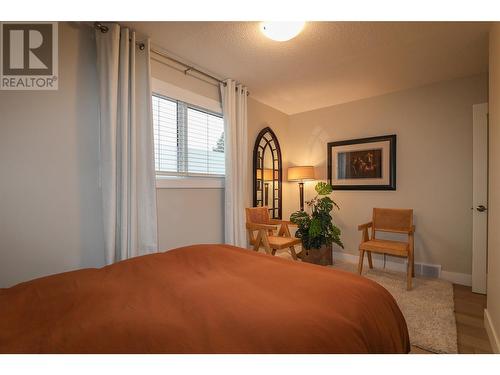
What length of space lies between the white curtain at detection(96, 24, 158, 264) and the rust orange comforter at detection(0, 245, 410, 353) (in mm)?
689

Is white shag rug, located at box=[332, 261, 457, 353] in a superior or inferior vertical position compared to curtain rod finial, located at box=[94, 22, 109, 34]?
inferior

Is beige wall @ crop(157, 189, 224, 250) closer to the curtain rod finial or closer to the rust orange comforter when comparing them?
the rust orange comforter

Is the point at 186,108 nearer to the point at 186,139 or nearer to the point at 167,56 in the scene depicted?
the point at 186,139

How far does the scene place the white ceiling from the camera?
1.96 metres

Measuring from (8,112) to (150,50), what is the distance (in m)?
1.24

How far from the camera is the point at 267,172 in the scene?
12.5 ft

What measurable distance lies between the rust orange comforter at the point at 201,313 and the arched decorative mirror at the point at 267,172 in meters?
2.31

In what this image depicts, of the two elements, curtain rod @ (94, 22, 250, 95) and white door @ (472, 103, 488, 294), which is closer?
curtain rod @ (94, 22, 250, 95)

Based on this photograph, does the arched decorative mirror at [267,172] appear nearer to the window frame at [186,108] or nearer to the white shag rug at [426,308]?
the window frame at [186,108]

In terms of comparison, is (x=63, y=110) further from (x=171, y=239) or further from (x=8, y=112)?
(x=171, y=239)

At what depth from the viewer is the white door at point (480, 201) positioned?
2.54 meters

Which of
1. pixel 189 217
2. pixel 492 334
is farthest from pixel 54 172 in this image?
pixel 492 334

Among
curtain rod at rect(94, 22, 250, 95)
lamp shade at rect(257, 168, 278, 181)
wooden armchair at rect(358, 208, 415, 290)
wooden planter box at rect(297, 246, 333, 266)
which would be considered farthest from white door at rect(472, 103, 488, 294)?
curtain rod at rect(94, 22, 250, 95)

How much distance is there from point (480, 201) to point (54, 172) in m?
4.00
